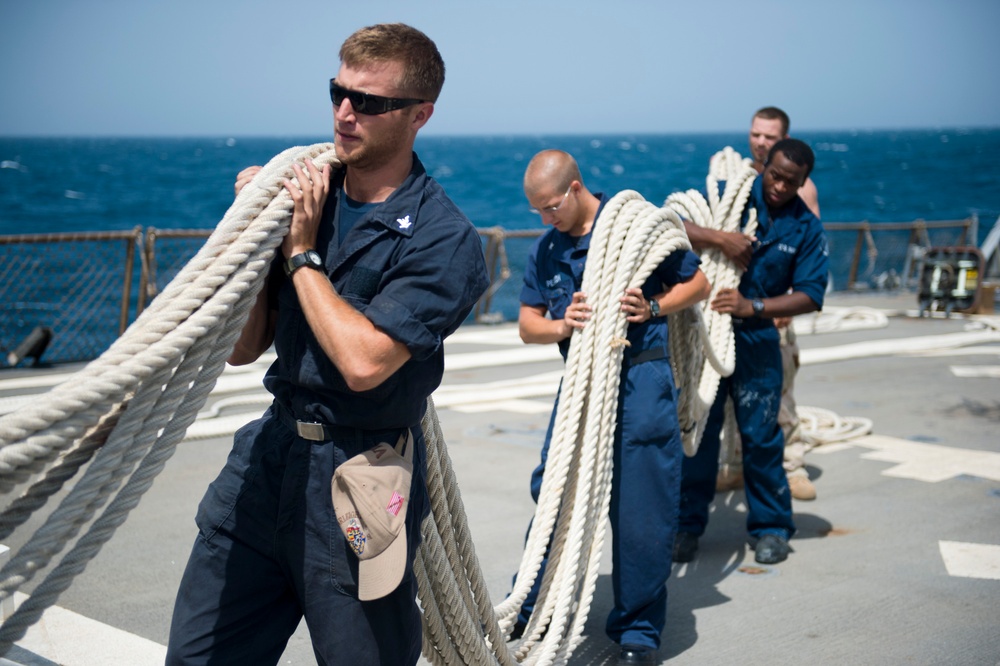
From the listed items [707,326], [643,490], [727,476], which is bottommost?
[727,476]

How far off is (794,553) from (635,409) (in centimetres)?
167

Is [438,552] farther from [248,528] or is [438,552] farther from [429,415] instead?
[248,528]

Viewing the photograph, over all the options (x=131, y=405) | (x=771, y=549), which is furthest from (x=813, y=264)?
(x=131, y=405)

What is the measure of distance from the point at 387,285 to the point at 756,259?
10.3ft

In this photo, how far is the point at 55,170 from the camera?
97.7 meters

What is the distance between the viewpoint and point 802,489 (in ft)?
19.5

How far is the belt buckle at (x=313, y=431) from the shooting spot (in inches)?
98.9

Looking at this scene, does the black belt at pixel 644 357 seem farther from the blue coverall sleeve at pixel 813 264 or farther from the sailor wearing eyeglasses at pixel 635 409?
the blue coverall sleeve at pixel 813 264

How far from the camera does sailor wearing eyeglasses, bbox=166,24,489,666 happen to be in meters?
2.47

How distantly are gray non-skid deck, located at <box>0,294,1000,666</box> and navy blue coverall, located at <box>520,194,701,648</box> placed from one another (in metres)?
0.20

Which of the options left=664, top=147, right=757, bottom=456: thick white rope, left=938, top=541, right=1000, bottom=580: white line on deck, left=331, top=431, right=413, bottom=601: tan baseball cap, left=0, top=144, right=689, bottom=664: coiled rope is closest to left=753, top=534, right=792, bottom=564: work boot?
left=664, top=147, right=757, bottom=456: thick white rope

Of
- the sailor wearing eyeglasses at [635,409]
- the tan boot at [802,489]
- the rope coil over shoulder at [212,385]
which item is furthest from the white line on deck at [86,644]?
the tan boot at [802,489]

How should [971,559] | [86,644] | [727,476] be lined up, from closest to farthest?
1. [86,644]
2. [971,559]
3. [727,476]

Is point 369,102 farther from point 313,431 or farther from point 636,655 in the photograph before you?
point 636,655
